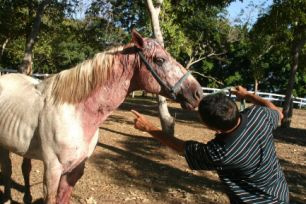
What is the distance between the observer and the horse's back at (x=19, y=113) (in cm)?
347

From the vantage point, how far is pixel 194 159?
2383 millimetres

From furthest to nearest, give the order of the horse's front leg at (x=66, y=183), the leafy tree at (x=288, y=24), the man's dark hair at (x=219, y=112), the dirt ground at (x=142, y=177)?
the leafy tree at (x=288, y=24)
the dirt ground at (x=142, y=177)
the horse's front leg at (x=66, y=183)
the man's dark hair at (x=219, y=112)

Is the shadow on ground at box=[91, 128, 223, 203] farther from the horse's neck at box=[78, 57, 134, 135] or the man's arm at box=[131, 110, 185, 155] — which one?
the man's arm at box=[131, 110, 185, 155]

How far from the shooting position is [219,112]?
7.14 ft

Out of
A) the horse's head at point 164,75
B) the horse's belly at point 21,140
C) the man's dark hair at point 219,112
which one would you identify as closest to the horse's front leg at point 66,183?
the horse's belly at point 21,140

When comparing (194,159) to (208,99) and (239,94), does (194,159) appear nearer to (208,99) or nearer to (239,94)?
(208,99)

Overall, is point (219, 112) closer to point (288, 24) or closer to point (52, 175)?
point (52, 175)

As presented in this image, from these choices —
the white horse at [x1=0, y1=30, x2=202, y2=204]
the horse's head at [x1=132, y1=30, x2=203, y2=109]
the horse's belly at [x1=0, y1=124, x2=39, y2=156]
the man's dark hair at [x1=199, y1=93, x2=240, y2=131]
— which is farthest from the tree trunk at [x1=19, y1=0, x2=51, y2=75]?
the man's dark hair at [x1=199, y1=93, x2=240, y2=131]

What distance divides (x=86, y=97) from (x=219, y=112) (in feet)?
4.67

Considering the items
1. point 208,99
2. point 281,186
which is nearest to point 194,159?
point 208,99

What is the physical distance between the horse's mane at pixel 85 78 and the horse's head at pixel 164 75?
23cm

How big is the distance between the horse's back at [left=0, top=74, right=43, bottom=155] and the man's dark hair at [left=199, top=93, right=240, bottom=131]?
1.67 metres

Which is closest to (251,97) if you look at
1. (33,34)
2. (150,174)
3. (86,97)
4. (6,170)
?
(86,97)

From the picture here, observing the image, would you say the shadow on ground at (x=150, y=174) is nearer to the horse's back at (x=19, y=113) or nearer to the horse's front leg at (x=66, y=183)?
the horse's front leg at (x=66, y=183)
